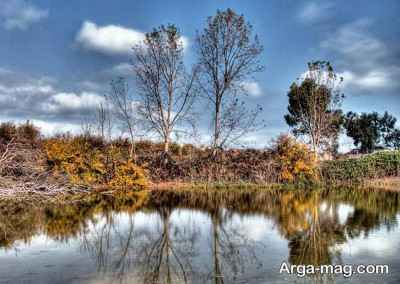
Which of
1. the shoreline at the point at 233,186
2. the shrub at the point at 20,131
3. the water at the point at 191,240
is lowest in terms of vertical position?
the water at the point at 191,240

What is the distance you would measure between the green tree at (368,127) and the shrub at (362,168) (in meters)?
20.4

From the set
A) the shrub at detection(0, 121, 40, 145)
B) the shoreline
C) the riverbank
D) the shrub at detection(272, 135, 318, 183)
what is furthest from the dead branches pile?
the shrub at detection(272, 135, 318, 183)

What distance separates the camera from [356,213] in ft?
42.6

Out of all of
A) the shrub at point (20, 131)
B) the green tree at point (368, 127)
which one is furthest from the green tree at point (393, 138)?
the shrub at point (20, 131)

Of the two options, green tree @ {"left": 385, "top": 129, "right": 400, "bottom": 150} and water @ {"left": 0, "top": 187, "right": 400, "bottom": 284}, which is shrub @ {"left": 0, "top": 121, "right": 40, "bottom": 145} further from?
green tree @ {"left": 385, "top": 129, "right": 400, "bottom": 150}

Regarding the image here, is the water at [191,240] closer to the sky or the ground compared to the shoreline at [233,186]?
closer to the ground

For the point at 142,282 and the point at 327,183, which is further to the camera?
the point at 327,183

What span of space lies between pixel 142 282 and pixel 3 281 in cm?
199

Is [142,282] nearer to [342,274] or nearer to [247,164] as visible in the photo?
[342,274]

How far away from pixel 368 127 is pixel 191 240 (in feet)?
134

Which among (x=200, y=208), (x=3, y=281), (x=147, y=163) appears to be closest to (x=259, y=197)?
(x=200, y=208)

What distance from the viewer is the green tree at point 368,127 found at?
45.3 m

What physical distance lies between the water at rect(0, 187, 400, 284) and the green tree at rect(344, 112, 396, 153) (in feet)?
104

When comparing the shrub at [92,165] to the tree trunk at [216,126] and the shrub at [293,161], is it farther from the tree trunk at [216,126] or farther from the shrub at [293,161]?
the shrub at [293,161]
